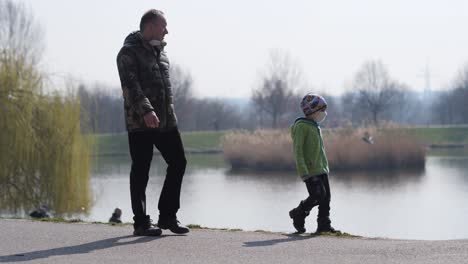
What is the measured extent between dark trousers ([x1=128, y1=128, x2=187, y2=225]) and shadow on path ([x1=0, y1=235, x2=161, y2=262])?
314 millimetres

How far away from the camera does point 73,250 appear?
20.5ft

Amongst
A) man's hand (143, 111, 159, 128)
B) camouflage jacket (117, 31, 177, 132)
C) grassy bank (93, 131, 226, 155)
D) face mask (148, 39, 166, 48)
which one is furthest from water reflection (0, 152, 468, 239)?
grassy bank (93, 131, 226, 155)

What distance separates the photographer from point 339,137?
132 feet

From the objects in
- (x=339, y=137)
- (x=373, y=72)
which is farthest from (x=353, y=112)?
(x=339, y=137)

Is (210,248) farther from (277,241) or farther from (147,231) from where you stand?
(147,231)

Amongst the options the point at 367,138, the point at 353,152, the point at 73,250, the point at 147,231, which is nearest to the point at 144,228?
the point at 147,231

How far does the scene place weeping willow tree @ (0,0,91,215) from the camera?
64.2 feet

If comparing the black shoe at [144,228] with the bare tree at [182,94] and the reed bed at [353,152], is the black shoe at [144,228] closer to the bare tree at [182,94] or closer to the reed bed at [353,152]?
the reed bed at [353,152]

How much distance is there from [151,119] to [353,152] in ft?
111

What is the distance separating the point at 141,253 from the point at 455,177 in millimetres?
26384

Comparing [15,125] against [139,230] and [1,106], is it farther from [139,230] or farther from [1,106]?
[139,230]

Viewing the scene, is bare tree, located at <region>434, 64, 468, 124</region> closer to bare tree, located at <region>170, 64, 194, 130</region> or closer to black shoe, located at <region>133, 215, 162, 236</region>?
bare tree, located at <region>170, 64, 194, 130</region>

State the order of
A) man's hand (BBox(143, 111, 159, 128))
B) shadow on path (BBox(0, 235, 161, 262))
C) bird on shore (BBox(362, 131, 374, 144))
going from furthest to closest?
bird on shore (BBox(362, 131, 374, 144)), man's hand (BBox(143, 111, 159, 128)), shadow on path (BBox(0, 235, 161, 262))

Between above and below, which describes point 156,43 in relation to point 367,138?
above
